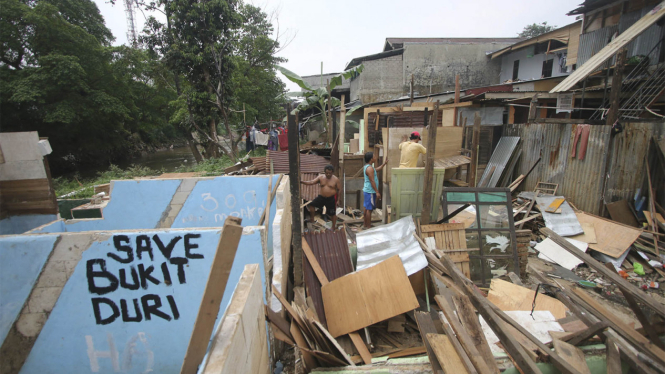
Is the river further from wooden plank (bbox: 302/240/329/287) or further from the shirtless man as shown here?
wooden plank (bbox: 302/240/329/287)

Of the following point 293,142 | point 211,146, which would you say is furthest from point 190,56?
point 293,142

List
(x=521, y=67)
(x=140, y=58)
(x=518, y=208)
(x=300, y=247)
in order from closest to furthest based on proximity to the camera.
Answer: (x=300, y=247), (x=518, y=208), (x=521, y=67), (x=140, y=58)

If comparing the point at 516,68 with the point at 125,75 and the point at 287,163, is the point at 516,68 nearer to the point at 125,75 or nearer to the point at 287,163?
the point at 287,163

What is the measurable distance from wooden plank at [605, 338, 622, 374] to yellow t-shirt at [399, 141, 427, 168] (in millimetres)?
4269

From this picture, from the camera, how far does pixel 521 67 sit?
58.3ft

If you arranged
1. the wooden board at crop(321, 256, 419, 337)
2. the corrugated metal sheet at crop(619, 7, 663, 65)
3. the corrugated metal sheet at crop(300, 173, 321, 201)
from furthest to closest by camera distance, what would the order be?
the corrugated metal sheet at crop(619, 7, 663, 65) < the corrugated metal sheet at crop(300, 173, 321, 201) < the wooden board at crop(321, 256, 419, 337)

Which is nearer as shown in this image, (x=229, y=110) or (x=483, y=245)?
(x=483, y=245)

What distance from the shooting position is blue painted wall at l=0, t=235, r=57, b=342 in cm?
285

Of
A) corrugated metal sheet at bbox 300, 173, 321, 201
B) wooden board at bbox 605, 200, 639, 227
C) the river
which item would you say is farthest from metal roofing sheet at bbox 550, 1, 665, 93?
the river

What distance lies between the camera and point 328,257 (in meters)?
4.60

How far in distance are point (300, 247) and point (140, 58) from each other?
21.3 m

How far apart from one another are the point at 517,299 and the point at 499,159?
656cm

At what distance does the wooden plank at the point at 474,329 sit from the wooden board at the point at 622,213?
664cm

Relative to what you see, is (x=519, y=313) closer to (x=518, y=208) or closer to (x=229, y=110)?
(x=518, y=208)
